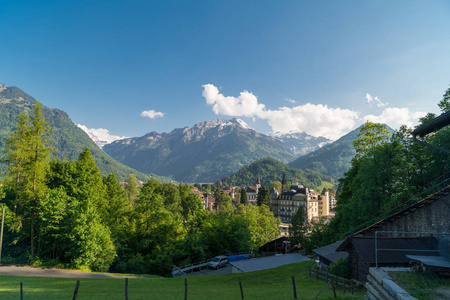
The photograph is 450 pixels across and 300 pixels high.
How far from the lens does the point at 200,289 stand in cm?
2138

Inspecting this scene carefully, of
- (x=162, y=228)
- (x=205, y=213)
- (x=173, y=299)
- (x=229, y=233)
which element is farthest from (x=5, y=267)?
(x=205, y=213)

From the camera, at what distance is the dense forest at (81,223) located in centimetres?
3294

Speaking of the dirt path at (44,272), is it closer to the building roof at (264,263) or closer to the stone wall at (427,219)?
the building roof at (264,263)

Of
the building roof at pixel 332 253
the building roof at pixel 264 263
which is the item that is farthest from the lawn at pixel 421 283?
the building roof at pixel 264 263

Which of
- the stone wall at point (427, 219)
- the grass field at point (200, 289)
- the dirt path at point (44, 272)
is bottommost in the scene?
the dirt path at point (44, 272)

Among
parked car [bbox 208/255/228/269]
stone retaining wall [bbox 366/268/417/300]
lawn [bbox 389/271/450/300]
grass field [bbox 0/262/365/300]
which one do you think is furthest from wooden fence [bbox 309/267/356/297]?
parked car [bbox 208/255/228/269]

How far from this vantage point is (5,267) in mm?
30766

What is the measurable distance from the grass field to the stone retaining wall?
730 cm

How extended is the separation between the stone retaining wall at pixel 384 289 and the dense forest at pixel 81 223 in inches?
1349

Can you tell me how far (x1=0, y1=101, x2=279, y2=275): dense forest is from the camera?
32.9m

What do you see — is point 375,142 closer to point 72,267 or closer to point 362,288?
point 362,288

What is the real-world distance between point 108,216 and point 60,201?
39.1 ft

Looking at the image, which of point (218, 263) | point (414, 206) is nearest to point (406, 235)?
point (414, 206)

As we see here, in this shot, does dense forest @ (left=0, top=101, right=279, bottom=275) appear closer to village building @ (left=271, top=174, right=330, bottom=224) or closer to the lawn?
the lawn
